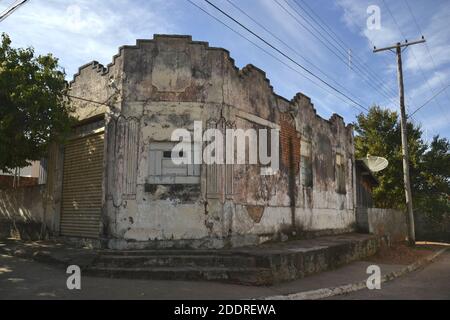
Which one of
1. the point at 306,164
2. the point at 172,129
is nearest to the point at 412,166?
the point at 306,164

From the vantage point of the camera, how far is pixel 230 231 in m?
10.8

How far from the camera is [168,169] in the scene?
1056 centimetres

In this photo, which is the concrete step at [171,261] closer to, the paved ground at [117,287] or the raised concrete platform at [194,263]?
the raised concrete platform at [194,263]

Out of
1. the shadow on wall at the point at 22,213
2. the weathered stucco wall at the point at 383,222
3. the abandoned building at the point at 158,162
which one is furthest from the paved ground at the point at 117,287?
the weathered stucco wall at the point at 383,222

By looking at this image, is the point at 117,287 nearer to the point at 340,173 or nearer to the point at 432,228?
the point at 340,173

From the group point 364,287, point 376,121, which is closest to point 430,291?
point 364,287

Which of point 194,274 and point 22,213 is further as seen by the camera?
point 22,213

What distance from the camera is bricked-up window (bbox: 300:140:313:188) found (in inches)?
602

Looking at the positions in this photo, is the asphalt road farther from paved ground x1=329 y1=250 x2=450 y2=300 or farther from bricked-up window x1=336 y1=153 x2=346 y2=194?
bricked-up window x1=336 y1=153 x2=346 y2=194

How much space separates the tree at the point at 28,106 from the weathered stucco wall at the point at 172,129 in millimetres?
1124

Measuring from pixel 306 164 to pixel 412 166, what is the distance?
50.8 feet

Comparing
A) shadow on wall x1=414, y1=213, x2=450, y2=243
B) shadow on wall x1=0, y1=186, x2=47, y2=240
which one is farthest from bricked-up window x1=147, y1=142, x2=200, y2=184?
shadow on wall x1=414, y1=213, x2=450, y2=243

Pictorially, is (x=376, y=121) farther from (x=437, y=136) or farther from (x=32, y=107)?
(x=32, y=107)

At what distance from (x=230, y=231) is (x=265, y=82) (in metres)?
5.06
